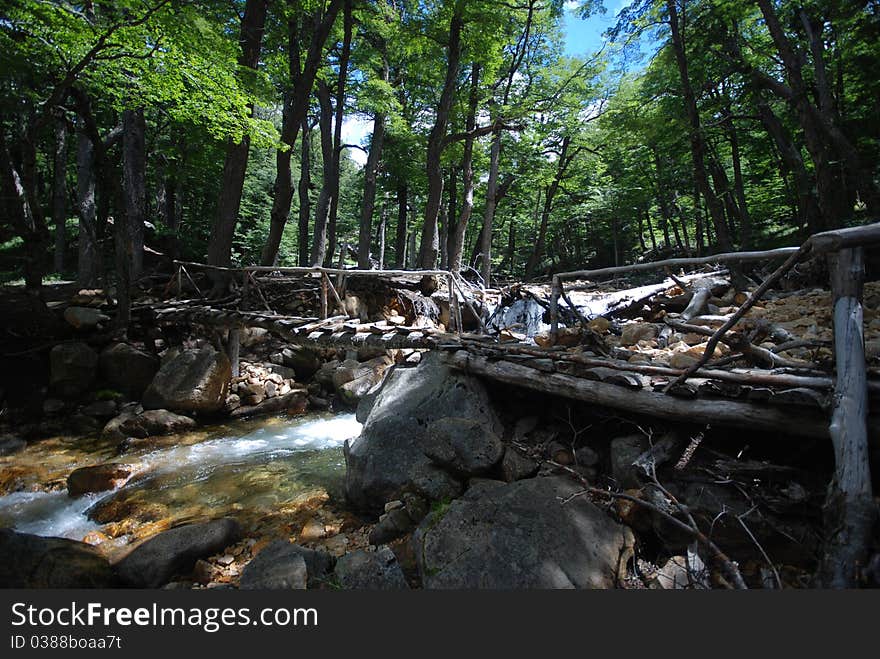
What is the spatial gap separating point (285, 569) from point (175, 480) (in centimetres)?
395

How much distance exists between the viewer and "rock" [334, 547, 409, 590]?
9.14ft

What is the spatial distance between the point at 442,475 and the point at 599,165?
23096mm

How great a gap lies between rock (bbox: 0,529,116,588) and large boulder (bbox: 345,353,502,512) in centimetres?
229

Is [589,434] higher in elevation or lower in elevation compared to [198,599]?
higher

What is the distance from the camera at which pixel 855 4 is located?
8.12 metres

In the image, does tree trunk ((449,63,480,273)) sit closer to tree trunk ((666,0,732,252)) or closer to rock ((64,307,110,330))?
tree trunk ((666,0,732,252))

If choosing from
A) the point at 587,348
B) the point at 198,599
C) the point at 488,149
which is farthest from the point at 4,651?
the point at 488,149

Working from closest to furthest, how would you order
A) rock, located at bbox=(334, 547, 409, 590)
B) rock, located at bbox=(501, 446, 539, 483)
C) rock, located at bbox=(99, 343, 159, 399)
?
rock, located at bbox=(334, 547, 409, 590)
rock, located at bbox=(501, 446, 539, 483)
rock, located at bbox=(99, 343, 159, 399)

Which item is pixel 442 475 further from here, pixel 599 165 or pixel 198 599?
pixel 599 165

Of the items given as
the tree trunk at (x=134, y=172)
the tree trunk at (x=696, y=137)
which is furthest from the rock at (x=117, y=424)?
the tree trunk at (x=696, y=137)

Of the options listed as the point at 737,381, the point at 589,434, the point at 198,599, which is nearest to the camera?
the point at 198,599

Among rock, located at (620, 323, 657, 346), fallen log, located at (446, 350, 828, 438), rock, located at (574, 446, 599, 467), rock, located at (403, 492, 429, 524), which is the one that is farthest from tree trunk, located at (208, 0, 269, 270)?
rock, located at (574, 446, 599, 467)

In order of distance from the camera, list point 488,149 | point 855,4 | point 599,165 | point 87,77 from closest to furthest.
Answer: point 87,77
point 855,4
point 488,149
point 599,165

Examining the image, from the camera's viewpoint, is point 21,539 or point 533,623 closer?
point 533,623
